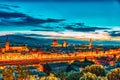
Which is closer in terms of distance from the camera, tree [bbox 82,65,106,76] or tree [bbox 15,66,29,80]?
tree [bbox 15,66,29,80]

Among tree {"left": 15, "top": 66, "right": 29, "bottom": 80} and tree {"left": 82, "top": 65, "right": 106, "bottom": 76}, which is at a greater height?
tree {"left": 15, "top": 66, "right": 29, "bottom": 80}

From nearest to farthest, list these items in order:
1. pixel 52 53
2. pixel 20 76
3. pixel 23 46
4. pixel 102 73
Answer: pixel 20 76
pixel 102 73
pixel 52 53
pixel 23 46

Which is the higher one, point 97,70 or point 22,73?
point 22,73

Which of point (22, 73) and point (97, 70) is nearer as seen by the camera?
point (22, 73)

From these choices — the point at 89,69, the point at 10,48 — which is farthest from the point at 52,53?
the point at 89,69

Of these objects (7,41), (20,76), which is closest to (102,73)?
(20,76)

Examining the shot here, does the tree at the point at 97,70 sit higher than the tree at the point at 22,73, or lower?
lower

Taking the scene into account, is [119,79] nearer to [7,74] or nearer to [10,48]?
[7,74]

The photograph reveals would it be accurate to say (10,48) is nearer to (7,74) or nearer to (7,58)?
(7,58)

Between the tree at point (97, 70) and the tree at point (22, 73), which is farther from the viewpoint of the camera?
the tree at point (97, 70)

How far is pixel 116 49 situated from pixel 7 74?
5872 inches

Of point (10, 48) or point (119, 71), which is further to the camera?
point (10, 48)

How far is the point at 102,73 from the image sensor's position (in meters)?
32.7

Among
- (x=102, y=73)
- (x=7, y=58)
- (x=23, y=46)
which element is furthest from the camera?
(x=23, y=46)
